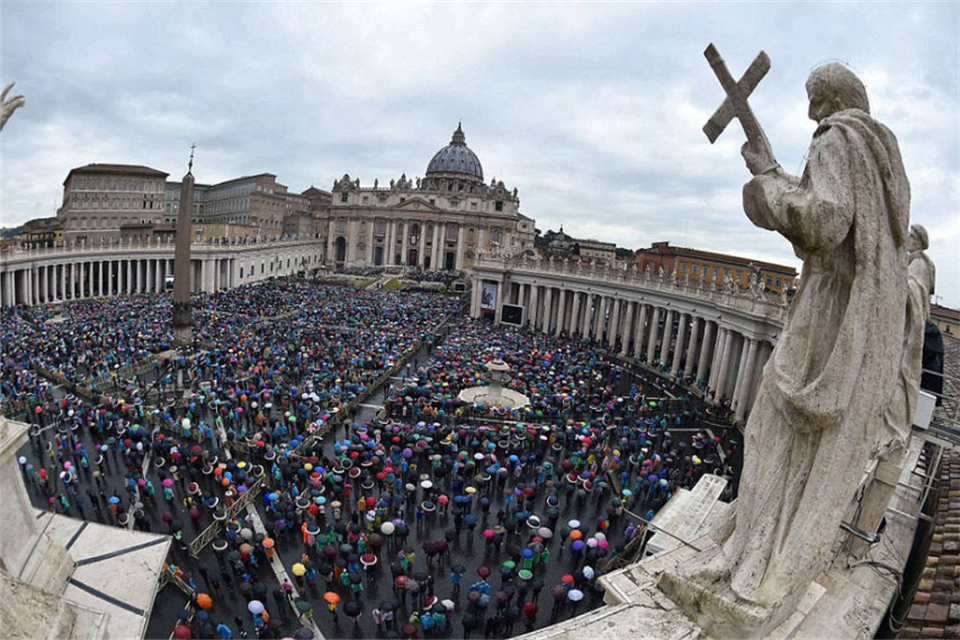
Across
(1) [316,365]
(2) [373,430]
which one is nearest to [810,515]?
(2) [373,430]

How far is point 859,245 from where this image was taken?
416 centimetres

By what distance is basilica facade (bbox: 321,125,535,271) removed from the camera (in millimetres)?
109562

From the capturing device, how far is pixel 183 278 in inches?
1384

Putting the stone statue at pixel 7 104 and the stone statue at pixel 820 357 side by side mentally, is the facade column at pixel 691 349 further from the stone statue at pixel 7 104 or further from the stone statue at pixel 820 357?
the stone statue at pixel 7 104

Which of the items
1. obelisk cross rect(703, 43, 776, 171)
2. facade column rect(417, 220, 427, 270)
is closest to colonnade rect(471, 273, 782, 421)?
obelisk cross rect(703, 43, 776, 171)

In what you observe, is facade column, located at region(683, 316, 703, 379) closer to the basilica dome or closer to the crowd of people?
the crowd of people

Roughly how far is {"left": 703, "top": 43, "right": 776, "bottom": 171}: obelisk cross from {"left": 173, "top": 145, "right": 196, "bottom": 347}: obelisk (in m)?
36.8

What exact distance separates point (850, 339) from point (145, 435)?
22726 millimetres

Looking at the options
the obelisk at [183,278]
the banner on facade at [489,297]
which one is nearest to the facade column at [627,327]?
the banner on facade at [489,297]

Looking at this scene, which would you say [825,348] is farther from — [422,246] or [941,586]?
[422,246]

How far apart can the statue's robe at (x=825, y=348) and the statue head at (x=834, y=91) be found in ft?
1.26

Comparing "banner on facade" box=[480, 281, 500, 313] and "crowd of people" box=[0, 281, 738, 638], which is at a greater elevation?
"banner on facade" box=[480, 281, 500, 313]

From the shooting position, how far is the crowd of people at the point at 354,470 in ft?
43.1

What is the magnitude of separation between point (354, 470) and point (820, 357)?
16509 mm
